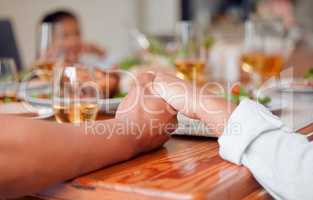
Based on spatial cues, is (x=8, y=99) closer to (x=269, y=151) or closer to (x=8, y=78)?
(x=8, y=78)

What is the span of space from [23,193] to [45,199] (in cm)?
6

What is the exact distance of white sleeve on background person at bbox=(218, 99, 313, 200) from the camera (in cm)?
66

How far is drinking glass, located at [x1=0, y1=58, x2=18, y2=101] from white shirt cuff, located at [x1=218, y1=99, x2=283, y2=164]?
0.70m

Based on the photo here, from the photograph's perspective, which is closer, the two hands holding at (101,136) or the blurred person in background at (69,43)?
the two hands holding at (101,136)

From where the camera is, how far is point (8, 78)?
139 cm

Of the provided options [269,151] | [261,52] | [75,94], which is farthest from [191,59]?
[269,151]

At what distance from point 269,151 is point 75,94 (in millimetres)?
447

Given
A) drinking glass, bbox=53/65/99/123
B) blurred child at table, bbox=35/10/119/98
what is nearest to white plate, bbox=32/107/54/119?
drinking glass, bbox=53/65/99/123

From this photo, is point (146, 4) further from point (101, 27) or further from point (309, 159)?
point (309, 159)

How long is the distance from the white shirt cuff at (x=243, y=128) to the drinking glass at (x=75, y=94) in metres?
0.32

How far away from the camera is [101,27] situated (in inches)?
205

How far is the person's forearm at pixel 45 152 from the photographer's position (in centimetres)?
58

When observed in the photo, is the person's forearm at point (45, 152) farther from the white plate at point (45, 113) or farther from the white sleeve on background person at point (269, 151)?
the white plate at point (45, 113)

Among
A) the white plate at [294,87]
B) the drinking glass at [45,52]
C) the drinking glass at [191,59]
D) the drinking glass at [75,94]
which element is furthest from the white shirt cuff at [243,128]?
the drinking glass at [45,52]
